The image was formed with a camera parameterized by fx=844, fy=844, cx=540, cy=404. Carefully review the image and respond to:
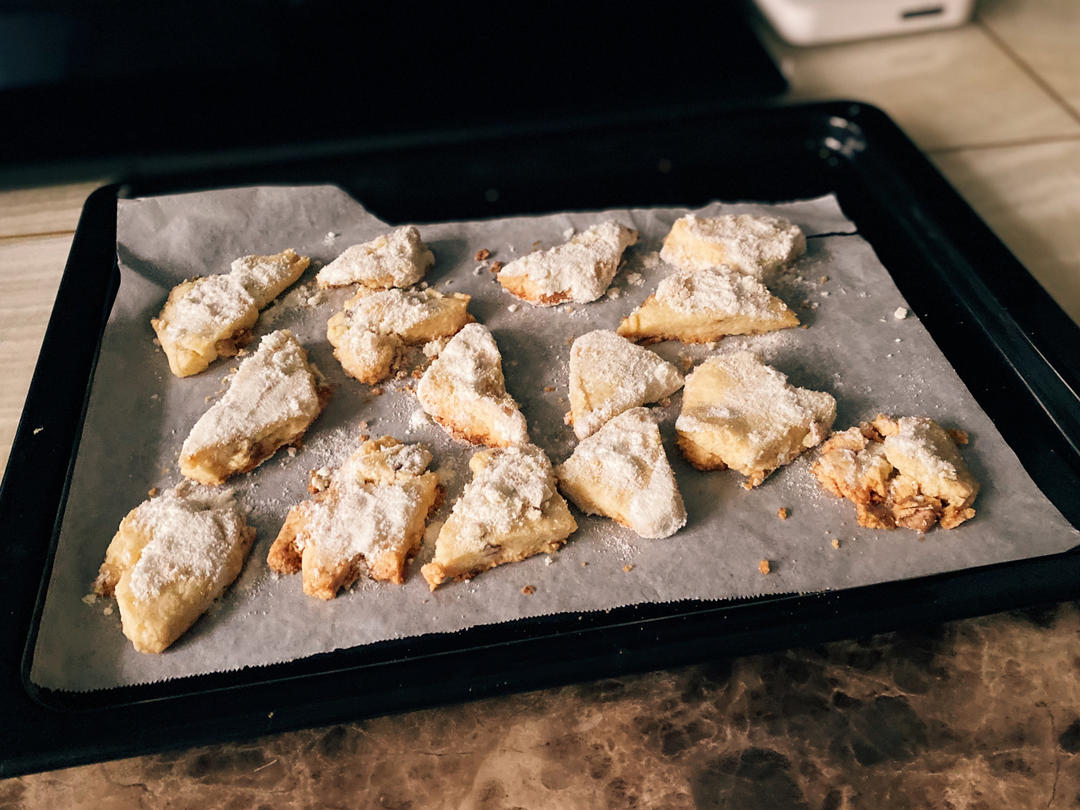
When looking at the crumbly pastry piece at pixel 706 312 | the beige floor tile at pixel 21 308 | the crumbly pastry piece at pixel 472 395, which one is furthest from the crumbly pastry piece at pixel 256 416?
the crumbly pastry piece at pixel 706 312

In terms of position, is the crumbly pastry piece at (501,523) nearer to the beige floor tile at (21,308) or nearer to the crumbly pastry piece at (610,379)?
the crumbly pastry piece at (610,379)

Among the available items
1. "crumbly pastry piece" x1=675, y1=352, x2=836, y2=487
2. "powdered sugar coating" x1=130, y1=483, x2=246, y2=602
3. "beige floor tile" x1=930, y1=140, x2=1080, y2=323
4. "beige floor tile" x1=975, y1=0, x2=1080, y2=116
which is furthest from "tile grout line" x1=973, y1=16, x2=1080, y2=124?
"powdered sugar coating" x1=130, y1=483, x2=246, y2=602

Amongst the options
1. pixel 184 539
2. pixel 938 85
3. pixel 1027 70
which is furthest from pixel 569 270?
pixel 1027 70

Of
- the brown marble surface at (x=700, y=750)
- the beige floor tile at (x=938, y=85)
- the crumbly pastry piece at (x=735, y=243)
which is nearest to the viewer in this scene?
the brown marble surface at (x=700, y=750)

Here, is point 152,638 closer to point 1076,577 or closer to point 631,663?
point 631,663

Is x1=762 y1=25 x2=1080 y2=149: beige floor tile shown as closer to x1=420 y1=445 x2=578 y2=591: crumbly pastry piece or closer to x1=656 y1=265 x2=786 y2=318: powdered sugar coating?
x1=656 y1=265 x2=786 y2=318: powdered sugar coating
